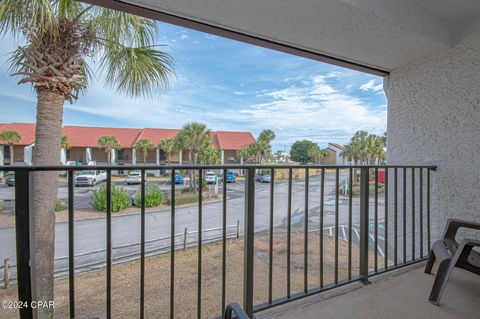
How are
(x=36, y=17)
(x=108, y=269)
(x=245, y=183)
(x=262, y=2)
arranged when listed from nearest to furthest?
1. (x=108, y=269)
2. (x=245, y=183)
3. (x=262, y=2)
4. (x=36, y=17)

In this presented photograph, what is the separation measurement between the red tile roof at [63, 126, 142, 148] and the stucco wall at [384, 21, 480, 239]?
52.9 feet

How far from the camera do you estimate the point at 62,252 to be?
653 centimetres

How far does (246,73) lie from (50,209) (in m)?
14.0

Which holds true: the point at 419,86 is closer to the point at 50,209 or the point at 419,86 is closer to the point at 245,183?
the point at 245,183

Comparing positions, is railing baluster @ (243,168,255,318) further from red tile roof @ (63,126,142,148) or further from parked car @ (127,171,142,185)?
red tile roof @ (63,126,142,148)

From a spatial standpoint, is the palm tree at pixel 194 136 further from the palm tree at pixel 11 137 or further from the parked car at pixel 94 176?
the parked car at pixel 94 176

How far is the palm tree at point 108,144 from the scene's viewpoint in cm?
1731

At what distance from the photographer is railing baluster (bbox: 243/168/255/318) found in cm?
140

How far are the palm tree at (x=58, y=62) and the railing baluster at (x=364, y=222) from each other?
10.4 ft

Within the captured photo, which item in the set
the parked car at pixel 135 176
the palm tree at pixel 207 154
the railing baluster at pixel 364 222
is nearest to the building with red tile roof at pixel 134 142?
the palm tree at pixel 207 154

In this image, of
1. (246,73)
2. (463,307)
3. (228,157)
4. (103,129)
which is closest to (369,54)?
(463,307)

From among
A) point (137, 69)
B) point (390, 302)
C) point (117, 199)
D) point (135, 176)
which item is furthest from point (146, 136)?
point (390, 302)

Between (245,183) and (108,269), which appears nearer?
(108,269)

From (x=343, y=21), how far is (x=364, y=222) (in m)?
1.40
